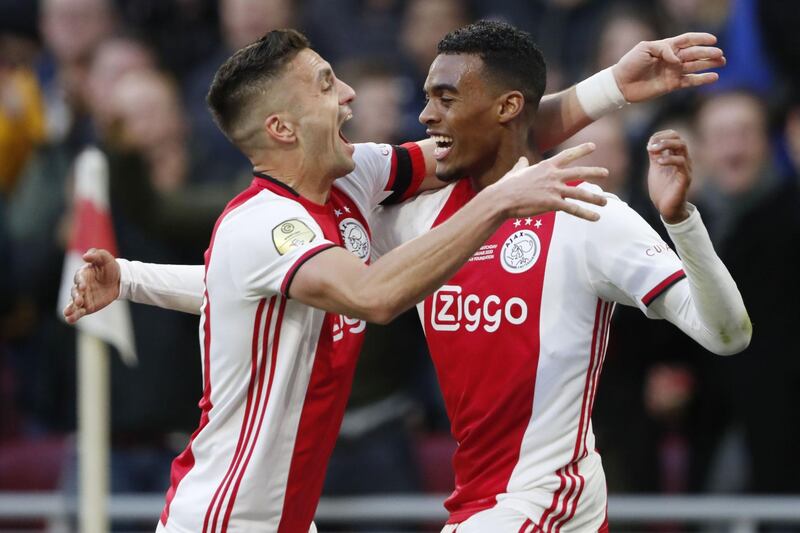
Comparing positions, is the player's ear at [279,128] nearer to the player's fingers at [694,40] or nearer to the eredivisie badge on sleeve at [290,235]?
the eredivisie badge on sleeve at [290,235]

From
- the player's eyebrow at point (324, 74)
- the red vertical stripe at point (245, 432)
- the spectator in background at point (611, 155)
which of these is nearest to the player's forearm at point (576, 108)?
the player's eyebrow at point (324, 74)

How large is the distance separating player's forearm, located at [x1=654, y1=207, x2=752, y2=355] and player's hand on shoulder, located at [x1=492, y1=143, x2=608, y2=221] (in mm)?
377

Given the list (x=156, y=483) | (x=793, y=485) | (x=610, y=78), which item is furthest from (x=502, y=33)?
(x=156, y=483)

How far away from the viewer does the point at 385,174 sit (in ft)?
16.4

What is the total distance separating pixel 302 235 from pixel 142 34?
556 cm

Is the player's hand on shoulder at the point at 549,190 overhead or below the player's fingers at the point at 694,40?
below

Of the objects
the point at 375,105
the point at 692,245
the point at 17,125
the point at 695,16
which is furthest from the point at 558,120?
the point at 17,125

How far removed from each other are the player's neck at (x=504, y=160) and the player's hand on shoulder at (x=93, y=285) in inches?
49.6

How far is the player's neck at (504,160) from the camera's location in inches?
189

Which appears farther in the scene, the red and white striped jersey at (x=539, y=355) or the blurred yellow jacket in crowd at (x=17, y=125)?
the blurred yellow jacket in crowd at (x=17, y=125)

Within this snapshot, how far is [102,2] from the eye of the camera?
9.45 metres

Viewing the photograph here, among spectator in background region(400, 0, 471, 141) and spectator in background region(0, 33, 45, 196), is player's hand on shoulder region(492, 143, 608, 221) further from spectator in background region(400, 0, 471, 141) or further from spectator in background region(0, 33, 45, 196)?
spectator in background region(0, 33, 45, 196)

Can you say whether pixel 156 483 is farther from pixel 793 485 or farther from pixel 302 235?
pixel 302 235

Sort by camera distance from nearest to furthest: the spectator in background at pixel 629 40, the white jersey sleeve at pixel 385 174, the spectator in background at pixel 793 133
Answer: the white jersey sleeve at pixel 385 174 < the spectator in background at pixel 793 133 < the spectator in background at pixel 629 40
